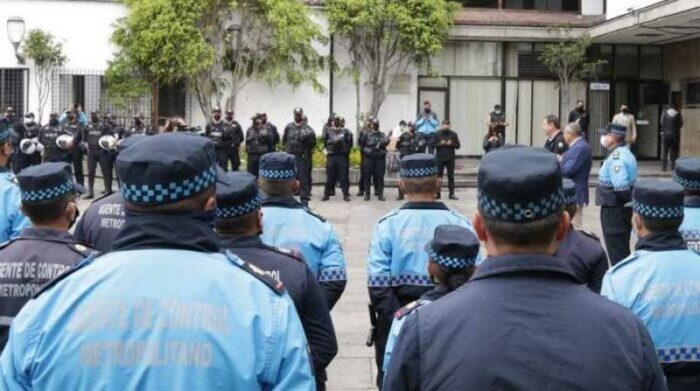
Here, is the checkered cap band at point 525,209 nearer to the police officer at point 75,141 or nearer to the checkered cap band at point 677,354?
the checkered cap band at point 677,354

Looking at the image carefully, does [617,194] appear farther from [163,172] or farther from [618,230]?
[163,172]

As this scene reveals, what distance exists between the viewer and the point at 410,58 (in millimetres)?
27203

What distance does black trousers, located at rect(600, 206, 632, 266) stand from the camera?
991 cm

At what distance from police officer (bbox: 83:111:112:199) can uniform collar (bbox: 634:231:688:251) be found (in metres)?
16.4

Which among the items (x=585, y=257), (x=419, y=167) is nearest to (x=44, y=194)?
(x=419, y=167)

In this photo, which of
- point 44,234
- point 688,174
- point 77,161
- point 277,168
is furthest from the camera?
point 77,161

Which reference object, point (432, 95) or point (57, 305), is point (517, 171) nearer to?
point (57, 305)

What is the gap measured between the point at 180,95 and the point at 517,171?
25.6 metres

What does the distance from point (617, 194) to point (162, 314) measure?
8.21 metres

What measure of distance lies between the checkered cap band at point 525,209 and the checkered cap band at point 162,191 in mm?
776

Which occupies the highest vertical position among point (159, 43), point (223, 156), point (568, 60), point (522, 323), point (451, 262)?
point (159, 43)

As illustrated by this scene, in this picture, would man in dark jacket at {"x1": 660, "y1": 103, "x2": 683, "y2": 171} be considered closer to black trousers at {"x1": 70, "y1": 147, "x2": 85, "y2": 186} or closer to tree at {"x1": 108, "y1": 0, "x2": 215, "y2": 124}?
tree at {"x1": 108, "y1": 0, "x2": 215, "y2": 124}

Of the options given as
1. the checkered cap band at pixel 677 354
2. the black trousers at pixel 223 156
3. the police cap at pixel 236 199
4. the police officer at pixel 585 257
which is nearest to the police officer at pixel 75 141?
the black trousers at pixel 223 156

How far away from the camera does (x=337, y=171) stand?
19734 millimetres
